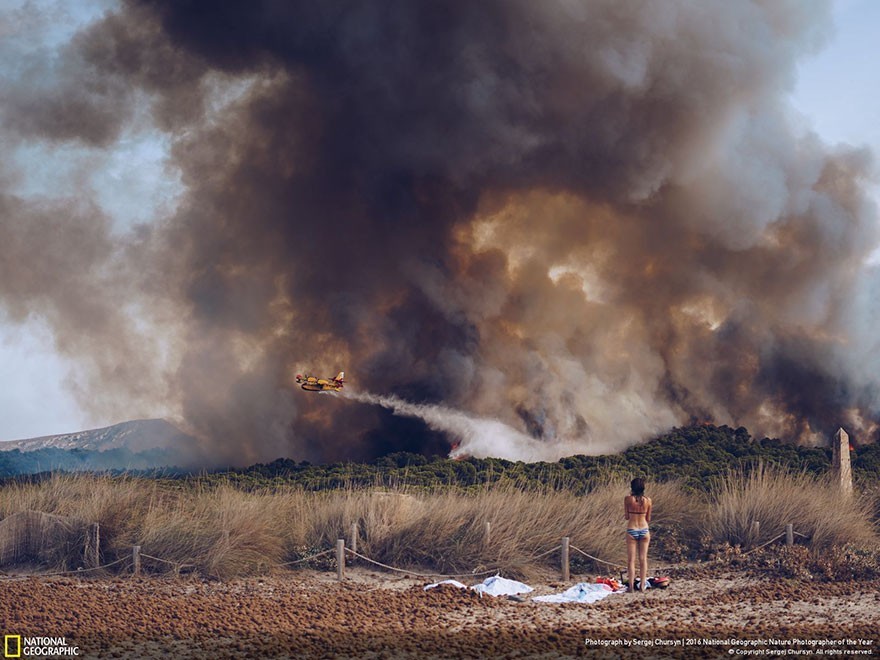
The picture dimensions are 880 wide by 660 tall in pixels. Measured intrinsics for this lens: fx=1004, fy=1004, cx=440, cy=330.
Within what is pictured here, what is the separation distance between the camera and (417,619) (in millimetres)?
14141

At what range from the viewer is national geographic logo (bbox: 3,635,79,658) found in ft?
39.0

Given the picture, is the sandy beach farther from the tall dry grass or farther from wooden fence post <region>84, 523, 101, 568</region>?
the tall dry grass

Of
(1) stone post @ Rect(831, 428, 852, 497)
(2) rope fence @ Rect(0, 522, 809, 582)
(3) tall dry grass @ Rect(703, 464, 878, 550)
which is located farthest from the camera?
(1) stone post @ Rect(831, 428, 852, 497)

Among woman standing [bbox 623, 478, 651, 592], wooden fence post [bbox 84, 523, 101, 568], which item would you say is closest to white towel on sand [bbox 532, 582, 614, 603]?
woman standing [bbox 623, 478, 651, 592]

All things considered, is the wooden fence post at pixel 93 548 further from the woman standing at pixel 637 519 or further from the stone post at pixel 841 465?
the stone post at pixel 841 465

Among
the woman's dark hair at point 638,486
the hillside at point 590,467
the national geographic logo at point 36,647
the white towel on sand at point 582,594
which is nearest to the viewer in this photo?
the national geographic logo at point 36,647

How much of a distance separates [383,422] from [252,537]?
25.8 metres

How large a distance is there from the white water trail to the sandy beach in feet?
75.4

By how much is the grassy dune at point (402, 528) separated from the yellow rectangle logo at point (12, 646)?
227 inches

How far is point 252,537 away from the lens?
63.4 ft

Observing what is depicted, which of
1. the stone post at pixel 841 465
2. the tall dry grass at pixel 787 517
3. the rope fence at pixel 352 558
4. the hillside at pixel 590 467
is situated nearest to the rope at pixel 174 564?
the rope fence at pixel 352 558

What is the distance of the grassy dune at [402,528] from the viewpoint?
747 inches

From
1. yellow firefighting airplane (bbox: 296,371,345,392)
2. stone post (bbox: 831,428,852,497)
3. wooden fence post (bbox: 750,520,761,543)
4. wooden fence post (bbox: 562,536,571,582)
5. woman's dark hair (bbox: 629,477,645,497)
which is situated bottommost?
wooden fence post (bbox: 562,536,571,582)

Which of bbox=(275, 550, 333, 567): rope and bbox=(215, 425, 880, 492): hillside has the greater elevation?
bbox=(215, 425, 880, 492): hillside
